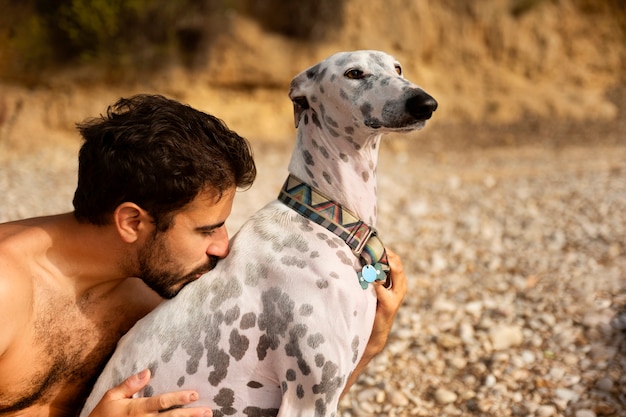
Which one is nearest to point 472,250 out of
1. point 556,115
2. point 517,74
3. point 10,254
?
point 10,254

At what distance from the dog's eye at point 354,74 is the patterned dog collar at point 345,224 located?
46 cm

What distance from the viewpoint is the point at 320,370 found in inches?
81.0

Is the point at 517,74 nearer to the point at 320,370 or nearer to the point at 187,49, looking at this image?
the point at 187,49

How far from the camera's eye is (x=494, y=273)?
5.11m

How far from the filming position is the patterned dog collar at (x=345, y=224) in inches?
88.9

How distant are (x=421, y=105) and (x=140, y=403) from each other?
1.46 metres

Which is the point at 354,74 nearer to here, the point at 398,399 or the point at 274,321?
the point at 274,321

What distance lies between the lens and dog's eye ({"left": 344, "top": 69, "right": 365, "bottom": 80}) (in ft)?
7.89

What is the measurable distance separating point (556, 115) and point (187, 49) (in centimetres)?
686

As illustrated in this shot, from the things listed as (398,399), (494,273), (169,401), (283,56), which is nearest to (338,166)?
(169,401)

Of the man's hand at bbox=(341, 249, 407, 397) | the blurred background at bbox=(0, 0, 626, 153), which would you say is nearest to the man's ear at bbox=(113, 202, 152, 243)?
the man's hand at bbox=(341, 249, 407, 397)

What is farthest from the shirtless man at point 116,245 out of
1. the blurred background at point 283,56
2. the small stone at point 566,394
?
the blurred background at point 283,56

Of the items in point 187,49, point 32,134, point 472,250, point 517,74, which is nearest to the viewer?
point 472,250

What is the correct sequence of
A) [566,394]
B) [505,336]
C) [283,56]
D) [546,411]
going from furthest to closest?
1. [283,56]
2. [505,336]
3. [566,394]
4. [546,411]
